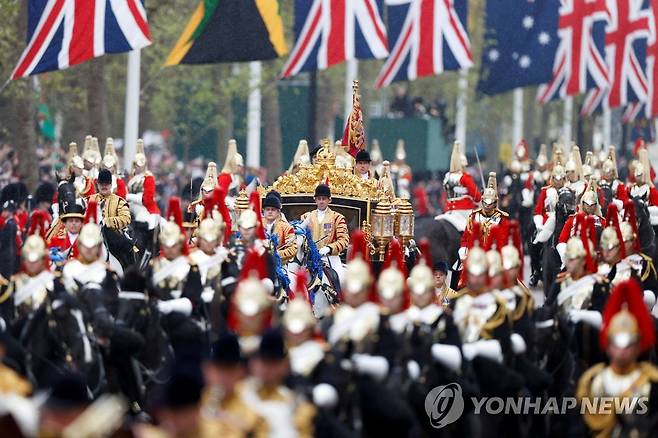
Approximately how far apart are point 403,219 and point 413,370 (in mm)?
9507

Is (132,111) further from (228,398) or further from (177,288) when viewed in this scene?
(228,398)

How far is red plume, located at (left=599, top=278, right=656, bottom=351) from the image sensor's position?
1145cm

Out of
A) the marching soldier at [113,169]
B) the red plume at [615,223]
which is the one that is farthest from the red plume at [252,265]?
the marching soldier at [113,169]

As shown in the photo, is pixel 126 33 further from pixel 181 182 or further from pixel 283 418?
pixel 283 418

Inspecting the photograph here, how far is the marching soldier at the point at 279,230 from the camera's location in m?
18.7

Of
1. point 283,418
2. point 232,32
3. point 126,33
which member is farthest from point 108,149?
point 283,418

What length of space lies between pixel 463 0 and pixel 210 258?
20028mm

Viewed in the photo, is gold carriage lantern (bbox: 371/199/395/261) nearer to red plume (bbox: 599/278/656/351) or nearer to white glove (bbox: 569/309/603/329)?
white glove (bbox: 569/309/603/329)

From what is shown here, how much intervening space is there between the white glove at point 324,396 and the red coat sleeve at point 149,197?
34.7ft

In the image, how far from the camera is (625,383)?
37.0 feet

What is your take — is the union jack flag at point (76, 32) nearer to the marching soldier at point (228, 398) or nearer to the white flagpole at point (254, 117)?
the white flagpole at point (254, 117)

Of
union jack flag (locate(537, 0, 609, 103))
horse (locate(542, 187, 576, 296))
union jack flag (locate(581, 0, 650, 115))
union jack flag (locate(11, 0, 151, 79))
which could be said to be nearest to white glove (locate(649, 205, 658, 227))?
horse (locate(542, 187, 576, 296))

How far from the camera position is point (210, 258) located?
1490cm

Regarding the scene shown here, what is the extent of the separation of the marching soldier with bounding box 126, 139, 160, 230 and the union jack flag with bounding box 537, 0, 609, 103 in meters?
15.4
